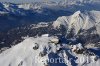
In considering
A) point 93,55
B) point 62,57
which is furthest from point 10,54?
point 93,55

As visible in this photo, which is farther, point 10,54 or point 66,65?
point 10,54

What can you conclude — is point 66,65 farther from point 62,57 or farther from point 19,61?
point 19,61

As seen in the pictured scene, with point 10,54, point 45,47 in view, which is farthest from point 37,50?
point 10,54

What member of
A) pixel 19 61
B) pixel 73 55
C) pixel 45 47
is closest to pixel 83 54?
pixel 73 55

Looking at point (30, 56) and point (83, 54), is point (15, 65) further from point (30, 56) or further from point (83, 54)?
point (83, 54)

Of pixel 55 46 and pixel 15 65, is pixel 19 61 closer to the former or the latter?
pixel 15 65
